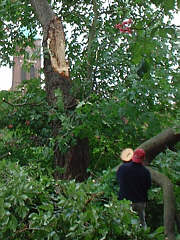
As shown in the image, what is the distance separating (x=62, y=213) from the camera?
13.1 ft

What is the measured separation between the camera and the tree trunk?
677 centimetres

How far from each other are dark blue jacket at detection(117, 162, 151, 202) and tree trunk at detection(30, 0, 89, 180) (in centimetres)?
235

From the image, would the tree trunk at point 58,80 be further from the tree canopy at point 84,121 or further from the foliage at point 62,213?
the foliage at point 62,213

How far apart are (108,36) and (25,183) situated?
15.0 feet

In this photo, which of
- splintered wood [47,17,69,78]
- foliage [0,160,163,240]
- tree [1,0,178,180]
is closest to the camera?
foliage [0,160,163,240]

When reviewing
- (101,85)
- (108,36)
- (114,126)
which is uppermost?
(108,36)

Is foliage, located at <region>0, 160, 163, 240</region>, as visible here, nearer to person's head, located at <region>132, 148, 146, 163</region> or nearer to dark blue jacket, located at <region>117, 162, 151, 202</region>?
dark blue jacket, located at <region>117, 162, 151, 202</region>

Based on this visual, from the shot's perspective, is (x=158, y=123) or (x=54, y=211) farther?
(x=158, y=123)

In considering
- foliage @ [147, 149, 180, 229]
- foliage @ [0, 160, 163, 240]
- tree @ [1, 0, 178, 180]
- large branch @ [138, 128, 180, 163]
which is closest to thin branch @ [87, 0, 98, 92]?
tree @ [1, 0, 178, 180]

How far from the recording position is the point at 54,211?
13.6 ft

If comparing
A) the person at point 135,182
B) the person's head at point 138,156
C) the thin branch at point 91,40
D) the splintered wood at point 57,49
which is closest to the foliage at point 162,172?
the person at point 135,182

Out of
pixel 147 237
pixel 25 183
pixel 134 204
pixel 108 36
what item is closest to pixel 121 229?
pixel 147 237

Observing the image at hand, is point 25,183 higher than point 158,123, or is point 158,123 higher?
point 158,123

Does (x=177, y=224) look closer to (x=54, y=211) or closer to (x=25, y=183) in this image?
(x=54, y=211)
